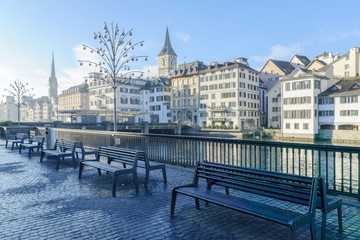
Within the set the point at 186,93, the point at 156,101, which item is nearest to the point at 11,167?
the point at 186,93

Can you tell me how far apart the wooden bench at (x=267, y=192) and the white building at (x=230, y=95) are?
213 feet

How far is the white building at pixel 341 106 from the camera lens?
50.8 m

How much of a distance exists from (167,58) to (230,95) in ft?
243

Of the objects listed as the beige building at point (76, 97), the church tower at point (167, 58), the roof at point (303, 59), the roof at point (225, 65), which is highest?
the church tower at point (167, 58)

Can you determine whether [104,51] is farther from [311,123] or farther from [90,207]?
[311,123]

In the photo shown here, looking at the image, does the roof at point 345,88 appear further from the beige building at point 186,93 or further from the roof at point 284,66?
the beige building at point 186,93

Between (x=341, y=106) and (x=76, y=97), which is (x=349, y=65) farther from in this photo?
(x=76, y=97)

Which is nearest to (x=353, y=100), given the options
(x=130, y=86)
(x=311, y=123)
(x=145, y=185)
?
(x=311, y=123)

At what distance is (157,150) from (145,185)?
415cm

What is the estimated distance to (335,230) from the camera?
4.31 m

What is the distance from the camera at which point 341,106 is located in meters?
52.4

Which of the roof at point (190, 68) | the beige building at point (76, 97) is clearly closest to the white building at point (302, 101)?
the roof at point (190, 68)

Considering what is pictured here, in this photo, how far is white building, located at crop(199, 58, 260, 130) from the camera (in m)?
71.1

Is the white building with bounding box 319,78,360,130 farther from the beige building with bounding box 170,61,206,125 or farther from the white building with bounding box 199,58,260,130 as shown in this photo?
the beige building with bounding box 170,61,206,125
